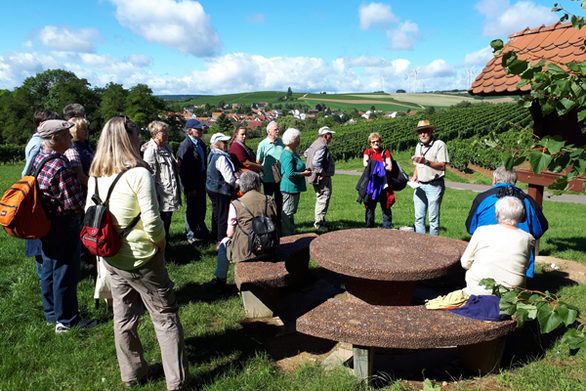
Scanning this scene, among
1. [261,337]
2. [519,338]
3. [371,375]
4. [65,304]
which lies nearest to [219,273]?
[261,337]

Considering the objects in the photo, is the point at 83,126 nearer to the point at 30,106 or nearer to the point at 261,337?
the point at 261,337

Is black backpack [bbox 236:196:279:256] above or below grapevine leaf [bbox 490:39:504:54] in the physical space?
below

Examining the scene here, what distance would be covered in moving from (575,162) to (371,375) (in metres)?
2.38

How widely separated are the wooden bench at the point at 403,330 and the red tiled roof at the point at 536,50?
2759 mm

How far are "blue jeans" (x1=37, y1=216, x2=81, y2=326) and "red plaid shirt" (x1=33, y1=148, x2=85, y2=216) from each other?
0.46 ft

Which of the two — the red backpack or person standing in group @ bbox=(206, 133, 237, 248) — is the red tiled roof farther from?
the red backpack

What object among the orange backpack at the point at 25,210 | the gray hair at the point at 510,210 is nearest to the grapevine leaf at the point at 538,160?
the gray hair at the point at 510,210

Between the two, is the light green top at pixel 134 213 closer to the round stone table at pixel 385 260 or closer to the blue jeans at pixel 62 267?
the blue jeans at pixel 62 267

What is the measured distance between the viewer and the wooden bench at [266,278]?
3.84 metres

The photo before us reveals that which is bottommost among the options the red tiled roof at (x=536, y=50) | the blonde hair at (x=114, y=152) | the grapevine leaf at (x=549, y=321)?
the grapevine leaf at (x=549, y=321)

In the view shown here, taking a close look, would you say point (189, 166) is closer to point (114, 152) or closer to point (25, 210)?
point (25, 210)

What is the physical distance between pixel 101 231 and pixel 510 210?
305 centimetres

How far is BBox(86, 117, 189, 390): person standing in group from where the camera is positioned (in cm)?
267

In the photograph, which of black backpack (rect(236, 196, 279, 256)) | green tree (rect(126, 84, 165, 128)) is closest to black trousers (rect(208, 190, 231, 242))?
black backpack (rect(236, 196, 279, 256))
